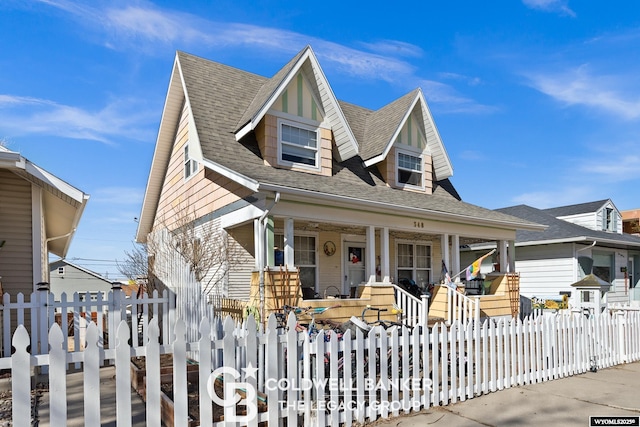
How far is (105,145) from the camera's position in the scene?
1530cm

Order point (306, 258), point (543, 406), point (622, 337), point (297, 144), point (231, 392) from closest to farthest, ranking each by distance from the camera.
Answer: point (231, 392)
point (543, 406)
point (622, 337)
point (297, 144)
point (306, 258)

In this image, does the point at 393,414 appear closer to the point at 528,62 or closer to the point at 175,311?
the point at 175,311

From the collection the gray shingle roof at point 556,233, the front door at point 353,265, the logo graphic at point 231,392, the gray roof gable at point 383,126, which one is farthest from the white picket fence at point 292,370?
the gray shingle roof at point 556,233

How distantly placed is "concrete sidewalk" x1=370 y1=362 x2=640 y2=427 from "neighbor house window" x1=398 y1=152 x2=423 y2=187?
8327 millimetres

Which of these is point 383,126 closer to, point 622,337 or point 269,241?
point 269,241

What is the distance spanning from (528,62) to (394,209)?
793 centimetres

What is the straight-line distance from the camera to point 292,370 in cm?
440

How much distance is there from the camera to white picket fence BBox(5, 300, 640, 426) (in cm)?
331

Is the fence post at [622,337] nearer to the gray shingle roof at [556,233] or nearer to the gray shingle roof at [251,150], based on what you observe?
the gray shingle roof at [251,150]

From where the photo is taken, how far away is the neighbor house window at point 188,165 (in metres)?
13.2

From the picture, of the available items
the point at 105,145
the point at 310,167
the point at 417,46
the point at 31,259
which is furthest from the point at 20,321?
the point at 417,46
